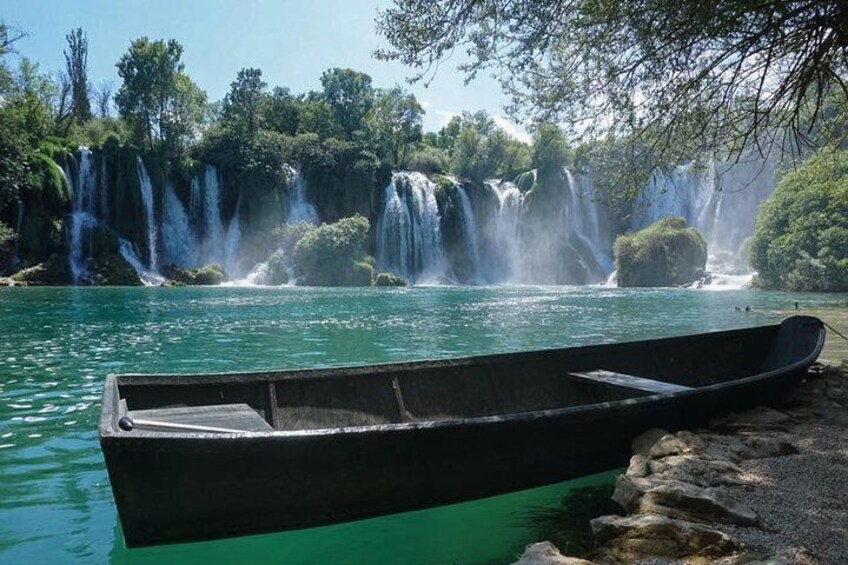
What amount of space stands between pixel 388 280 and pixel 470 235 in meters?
9.64

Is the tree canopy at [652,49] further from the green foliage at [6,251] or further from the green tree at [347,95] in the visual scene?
the green tree at [347,95]

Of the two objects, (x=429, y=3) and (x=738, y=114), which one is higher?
(x=429, y=3)

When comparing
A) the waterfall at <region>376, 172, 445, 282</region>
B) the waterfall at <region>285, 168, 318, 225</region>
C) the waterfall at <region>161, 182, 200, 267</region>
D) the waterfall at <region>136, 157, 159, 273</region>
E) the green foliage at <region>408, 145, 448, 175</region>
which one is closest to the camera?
the waterfall at <region>136, 157, 159, 273</region>

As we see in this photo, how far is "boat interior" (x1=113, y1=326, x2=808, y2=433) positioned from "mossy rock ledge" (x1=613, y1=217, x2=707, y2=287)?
43.6 m

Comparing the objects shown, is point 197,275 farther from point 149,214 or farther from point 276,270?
point 276,270

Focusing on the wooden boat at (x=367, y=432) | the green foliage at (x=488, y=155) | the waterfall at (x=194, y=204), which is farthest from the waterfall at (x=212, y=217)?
the wooden boat at (x=367, y=432)

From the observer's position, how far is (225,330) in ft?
62.5

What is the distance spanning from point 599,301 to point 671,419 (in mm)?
28207

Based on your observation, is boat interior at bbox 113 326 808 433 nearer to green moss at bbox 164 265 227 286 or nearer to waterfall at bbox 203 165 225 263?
green moss at bbox 164 265 227 286

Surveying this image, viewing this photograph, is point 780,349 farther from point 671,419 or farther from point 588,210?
point 588,210

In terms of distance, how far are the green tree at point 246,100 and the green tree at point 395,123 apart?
1192 centimetres

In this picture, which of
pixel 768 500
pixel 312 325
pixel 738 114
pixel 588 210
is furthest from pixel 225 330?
pixel 588 210

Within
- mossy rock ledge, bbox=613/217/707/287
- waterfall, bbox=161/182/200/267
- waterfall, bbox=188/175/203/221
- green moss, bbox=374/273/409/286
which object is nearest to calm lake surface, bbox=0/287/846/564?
waterfall, bbox=161/182/200/267

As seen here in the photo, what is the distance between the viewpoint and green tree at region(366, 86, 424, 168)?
221 feet
